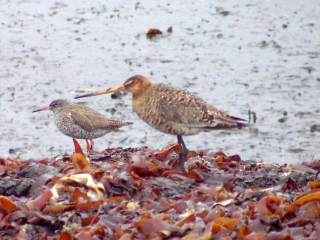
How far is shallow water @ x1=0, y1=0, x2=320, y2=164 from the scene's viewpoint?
8242 millimetres

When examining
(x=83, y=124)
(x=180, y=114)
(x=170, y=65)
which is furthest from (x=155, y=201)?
(x=170, y=65)

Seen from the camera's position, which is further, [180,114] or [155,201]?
[180,114]

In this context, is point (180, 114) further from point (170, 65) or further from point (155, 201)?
point (170, 65)

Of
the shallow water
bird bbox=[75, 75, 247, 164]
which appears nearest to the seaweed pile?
bird bbox=[75, 75, 247, 164]

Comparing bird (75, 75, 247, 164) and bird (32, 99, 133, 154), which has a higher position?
bird (75, 75, 247, 164)

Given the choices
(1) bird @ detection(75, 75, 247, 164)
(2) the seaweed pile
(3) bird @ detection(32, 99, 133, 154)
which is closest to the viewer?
(2) the seaweed pile

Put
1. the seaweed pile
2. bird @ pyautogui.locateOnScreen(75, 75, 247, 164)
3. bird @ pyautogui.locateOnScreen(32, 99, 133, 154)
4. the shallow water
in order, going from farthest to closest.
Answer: the shallow water
bird @ pyautogui.locateOnScreen(32, 99, 133, 154)
bird @ pyautogui.locateOnScreen(75, 75, 247, 164)
the seaweed pile

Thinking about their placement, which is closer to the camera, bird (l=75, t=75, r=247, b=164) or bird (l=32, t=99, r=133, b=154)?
bird (l=75, t=75, r=247, b=164)

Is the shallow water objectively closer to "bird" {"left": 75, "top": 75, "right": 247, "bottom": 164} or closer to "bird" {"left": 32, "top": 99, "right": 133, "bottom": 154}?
"bird" {"left": 32, "top": 99, "right": 133, "bottom": 154}

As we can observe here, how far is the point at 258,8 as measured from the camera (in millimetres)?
13086

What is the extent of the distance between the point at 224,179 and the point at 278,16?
8.35m

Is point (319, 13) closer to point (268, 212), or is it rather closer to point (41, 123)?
point (41, 123)

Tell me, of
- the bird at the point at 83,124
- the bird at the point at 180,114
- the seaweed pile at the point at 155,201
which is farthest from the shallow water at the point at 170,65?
the seaweed pile at the point at 155,201

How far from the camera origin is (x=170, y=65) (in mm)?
10445
